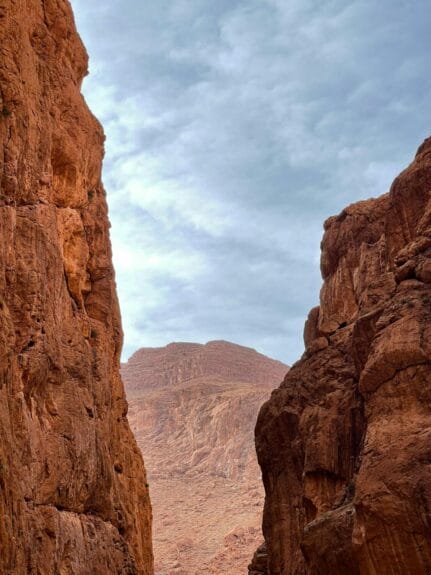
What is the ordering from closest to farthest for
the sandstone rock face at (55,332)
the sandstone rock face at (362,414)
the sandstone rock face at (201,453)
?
the sandstone rock face at (55,332) → the sandstone rock face at (362,414) → the sandstone rock face at (201,453)

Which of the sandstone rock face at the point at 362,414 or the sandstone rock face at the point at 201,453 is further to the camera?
the sandstone rock face at the point at 201,453

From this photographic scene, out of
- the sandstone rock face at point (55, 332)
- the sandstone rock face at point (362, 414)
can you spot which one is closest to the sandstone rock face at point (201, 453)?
the sandstone rock face at point (362, 414)

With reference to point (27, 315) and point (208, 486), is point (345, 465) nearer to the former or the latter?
point (27, 315)

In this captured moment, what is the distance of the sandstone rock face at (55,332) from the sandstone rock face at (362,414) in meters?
7.52

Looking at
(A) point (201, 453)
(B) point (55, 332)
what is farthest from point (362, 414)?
(A) point (201, 453)

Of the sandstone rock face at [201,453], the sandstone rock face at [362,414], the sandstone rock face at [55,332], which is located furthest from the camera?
the sandstone rock face at [201,453]

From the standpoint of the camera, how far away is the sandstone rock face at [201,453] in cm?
10844

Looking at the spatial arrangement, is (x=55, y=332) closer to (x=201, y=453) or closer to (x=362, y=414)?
(x=362, y=414)

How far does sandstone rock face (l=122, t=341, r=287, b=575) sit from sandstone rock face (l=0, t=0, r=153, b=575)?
75.6m

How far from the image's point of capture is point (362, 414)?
33.8 m

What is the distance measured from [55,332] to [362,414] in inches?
603

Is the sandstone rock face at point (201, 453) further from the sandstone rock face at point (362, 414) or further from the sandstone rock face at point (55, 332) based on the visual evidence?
the sandstone rock face at point (55, 332)

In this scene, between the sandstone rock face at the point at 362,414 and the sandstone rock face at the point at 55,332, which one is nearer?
the sandstone rock face at the point at 55,332

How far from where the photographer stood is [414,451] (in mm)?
24500
